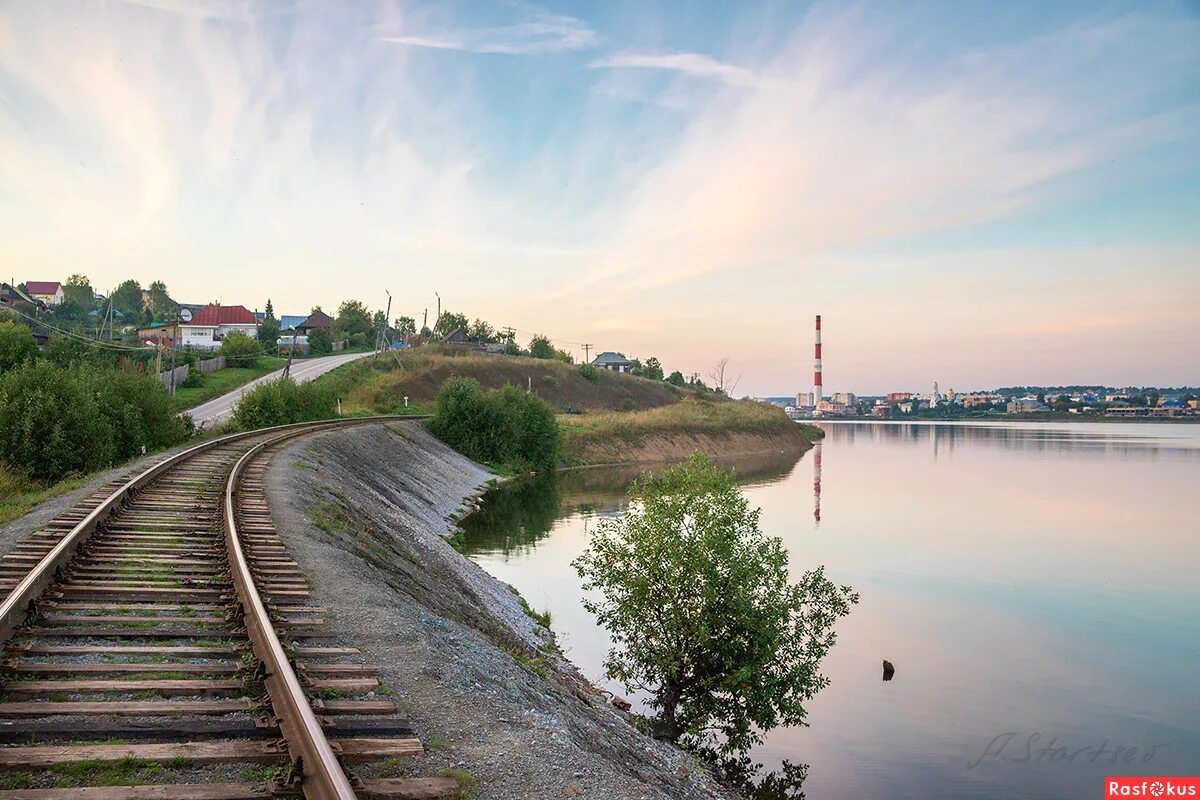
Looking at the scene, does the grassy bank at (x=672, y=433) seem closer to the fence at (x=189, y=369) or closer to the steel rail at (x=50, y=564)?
the fence at (x=189, y=369)

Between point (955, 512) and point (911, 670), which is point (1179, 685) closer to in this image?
point (911, 670)

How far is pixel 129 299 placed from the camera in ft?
522

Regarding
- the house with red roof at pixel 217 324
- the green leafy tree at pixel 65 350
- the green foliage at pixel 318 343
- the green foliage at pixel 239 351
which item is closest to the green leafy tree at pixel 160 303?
the house with red roof at pixel 217 324

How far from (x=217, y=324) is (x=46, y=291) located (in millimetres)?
47085

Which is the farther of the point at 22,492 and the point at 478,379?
the point at 478,379

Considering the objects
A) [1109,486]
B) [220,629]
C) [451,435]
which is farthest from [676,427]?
[220,629]

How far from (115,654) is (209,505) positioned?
31.8 ft

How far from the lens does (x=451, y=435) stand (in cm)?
5731

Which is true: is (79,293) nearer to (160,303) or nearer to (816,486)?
(160,303)

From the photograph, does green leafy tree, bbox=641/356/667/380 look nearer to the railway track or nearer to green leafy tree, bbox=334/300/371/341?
green leafy tree, bbox=334/300/371/341

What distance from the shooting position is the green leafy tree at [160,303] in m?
152

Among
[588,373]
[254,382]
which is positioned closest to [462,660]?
[254,382]

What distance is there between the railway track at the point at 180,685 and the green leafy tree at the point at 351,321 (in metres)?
122

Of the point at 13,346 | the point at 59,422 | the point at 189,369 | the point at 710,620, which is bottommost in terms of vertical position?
the point at 710,620
